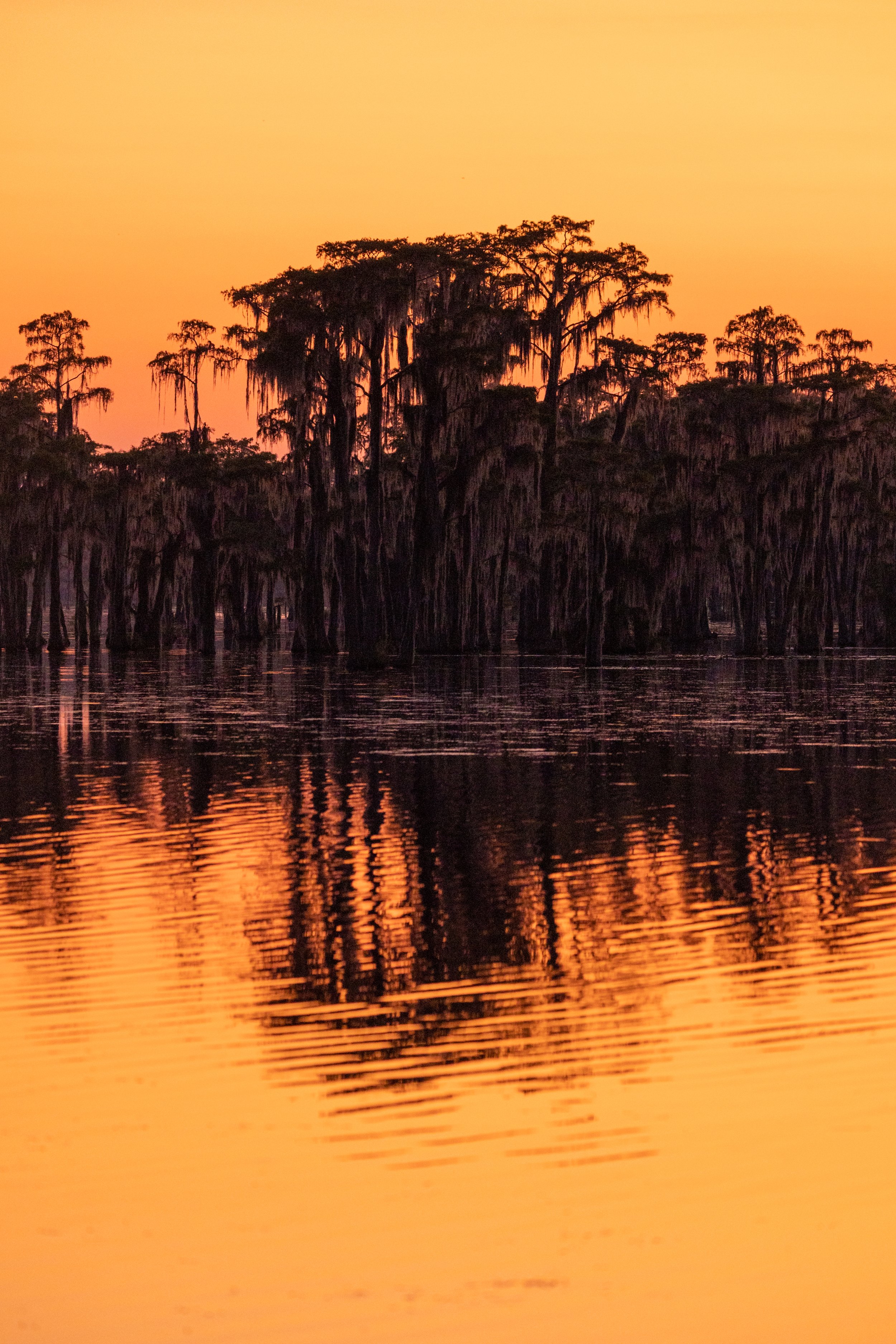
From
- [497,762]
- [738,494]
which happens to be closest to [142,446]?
[738,494]

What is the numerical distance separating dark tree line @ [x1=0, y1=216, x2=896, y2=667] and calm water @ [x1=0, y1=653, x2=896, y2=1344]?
42.8 m

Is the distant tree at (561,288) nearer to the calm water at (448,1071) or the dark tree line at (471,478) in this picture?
the dark tree line at (471,478)

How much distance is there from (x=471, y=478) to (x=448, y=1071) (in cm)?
5780

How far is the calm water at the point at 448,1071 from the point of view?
5066mm

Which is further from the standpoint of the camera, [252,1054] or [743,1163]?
[252,1054]

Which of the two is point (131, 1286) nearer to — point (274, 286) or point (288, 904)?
point (288, 904)

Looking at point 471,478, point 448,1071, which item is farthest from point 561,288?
point 448,1071

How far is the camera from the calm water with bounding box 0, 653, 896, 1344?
16.6 ft

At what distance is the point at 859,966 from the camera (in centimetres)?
962

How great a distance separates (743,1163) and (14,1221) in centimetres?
251

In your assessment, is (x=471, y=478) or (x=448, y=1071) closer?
(x=448, y=1071)

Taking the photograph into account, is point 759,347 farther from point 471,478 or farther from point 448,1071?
point 448,1071

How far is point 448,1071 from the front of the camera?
24.5 feet

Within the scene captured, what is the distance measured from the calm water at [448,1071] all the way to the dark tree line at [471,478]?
141ft
